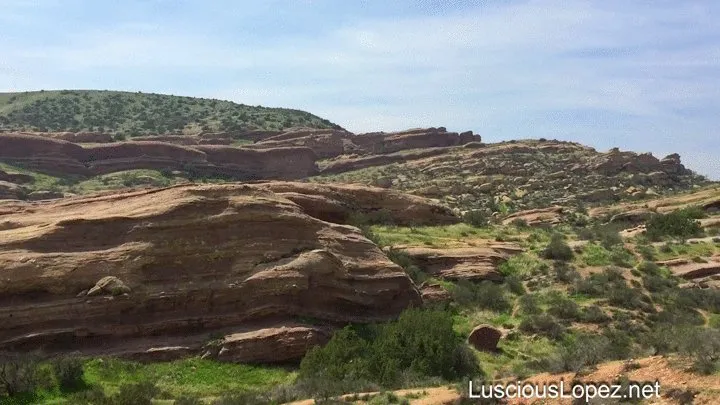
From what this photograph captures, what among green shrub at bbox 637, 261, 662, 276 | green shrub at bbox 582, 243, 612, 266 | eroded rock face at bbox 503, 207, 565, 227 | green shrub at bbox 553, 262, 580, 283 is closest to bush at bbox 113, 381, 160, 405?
green shrub at bbox 553, 262, 580, 283

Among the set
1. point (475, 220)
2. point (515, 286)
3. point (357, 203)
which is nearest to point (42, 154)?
point (357, 203)

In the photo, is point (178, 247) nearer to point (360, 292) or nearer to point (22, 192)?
point (360, 292)

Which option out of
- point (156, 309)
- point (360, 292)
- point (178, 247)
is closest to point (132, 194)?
point (178, 247)

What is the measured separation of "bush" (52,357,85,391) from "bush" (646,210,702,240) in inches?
1200

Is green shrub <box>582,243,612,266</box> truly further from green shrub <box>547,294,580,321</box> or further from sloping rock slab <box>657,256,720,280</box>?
green shrub <box>547,294,580,321</box>

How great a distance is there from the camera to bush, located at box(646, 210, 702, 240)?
35938mm

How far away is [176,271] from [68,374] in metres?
5.02

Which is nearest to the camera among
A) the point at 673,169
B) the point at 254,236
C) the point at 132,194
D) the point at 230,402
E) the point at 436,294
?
the point at 230,402

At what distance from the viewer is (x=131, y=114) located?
107500 mm

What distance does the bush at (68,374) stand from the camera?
16.9 m

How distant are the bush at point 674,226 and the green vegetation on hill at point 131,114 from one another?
6989 cm

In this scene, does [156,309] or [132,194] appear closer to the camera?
[156,309]

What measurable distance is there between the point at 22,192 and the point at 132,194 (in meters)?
41.4

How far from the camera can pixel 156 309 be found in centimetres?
2033
